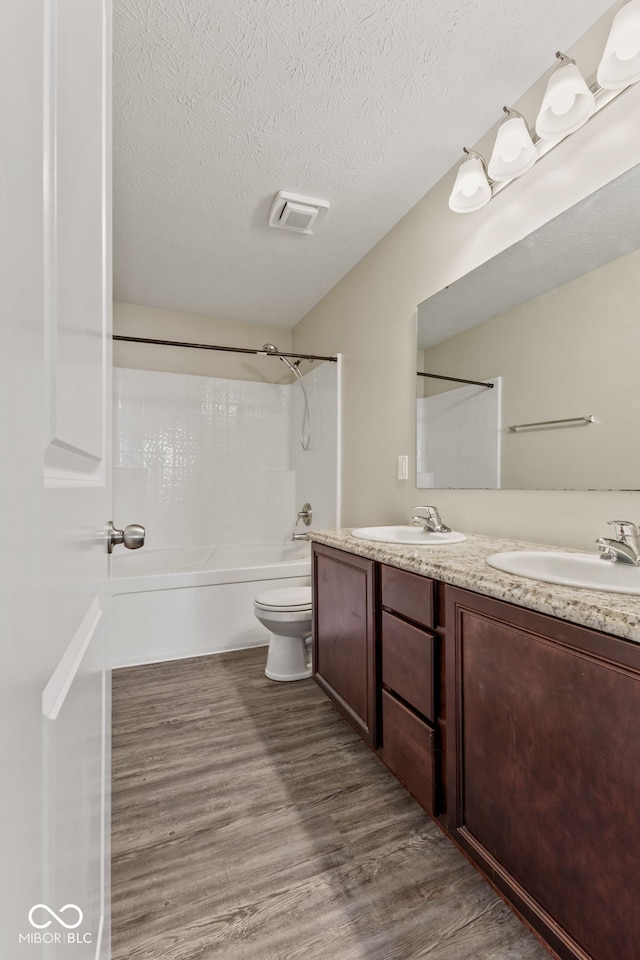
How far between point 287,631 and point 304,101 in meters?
2.28

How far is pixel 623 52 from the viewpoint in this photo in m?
1.14

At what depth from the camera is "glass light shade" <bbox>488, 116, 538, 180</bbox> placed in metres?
1.46

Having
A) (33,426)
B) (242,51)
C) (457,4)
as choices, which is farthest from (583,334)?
(33,426)

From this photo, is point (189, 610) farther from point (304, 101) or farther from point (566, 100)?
point (566, 100)

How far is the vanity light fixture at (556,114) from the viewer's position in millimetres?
1144

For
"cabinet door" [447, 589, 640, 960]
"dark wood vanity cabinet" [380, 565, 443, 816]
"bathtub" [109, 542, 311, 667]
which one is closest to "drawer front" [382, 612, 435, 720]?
"dark wood vanity cabinet" [380, 565, 443, 816]

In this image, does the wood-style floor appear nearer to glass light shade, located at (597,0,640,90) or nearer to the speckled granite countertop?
the speckled granite countertop

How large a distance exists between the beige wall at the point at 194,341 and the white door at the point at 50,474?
9.95ft

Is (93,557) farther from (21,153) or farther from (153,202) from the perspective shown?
(153,202)

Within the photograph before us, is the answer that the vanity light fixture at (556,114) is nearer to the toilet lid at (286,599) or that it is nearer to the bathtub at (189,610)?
the toilet lid at (286,599)

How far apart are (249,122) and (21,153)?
1826mm

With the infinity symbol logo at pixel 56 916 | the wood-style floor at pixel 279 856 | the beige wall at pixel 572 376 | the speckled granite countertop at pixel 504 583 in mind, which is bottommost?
the wood-style floor at pixel 279 856

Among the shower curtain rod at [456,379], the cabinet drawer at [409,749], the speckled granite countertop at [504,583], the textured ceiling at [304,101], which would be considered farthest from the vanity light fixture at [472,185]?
Result: the cabinet drawer at [409,749]

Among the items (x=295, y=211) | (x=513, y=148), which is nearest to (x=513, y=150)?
(x=513, y=148)
